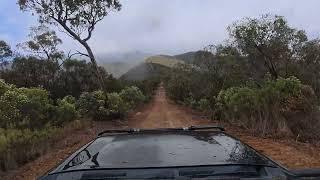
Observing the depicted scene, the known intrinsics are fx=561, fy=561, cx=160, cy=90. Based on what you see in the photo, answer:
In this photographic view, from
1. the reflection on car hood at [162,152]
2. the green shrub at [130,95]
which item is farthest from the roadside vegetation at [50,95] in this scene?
the reflection on car hood at [162,152]

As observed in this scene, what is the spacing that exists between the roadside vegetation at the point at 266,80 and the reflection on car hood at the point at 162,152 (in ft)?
39.0

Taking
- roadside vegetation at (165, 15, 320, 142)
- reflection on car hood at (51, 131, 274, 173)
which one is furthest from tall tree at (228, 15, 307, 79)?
reflection on car hood at (51, 131, 274, 173)

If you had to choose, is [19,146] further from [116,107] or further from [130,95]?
[130,95]

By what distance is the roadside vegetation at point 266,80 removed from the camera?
56.1 ft

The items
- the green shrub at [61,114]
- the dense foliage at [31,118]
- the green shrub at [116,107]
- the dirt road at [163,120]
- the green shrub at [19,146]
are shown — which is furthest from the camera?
the green shrub at [116,107]

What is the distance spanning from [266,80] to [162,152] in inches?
671

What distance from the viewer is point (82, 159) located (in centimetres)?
385

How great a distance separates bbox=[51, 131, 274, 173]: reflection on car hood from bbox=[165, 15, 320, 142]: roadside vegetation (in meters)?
11.9

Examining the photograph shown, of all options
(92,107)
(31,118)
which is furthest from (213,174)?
(92,107)

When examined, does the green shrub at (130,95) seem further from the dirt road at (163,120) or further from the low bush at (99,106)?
the low bush at (99,106)

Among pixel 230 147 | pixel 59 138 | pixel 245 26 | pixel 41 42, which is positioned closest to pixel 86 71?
pixel 41 42

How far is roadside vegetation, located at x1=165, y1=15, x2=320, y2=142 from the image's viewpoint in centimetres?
1709

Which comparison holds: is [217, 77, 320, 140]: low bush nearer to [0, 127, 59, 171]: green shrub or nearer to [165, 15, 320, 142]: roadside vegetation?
[165, 15, 320, 142]: roadside vegetation

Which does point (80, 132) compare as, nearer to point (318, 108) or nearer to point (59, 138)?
point (59, 138)
